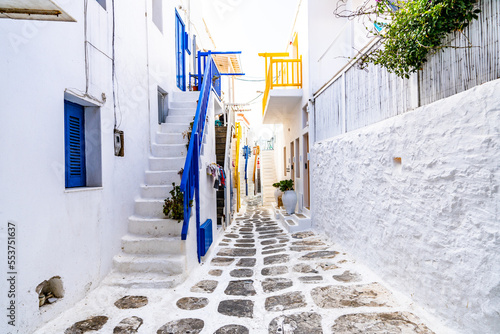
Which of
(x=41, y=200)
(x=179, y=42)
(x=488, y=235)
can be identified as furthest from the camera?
(x=179, y=42)

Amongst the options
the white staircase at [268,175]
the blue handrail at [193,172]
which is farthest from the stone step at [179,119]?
the white staircase at [268,175]

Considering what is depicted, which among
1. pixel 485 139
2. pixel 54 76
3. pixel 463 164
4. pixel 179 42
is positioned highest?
pixel 179 42

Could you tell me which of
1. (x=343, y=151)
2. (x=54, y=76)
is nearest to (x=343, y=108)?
(x=343, y=151)

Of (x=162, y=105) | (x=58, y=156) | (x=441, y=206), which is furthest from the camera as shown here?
(x=162, y=105)

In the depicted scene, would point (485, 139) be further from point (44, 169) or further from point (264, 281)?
point (44, 169)

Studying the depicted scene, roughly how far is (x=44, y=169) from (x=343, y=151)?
13.3 ft

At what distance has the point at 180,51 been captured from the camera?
744 centimetres

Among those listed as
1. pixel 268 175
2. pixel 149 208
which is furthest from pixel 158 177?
pixel 268 175

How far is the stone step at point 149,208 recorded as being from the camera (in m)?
4.05

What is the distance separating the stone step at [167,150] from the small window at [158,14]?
2.76 meters

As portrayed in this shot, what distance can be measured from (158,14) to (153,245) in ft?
16.3

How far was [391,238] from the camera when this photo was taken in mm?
3041

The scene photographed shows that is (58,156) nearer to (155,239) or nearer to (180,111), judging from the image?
(155,239)

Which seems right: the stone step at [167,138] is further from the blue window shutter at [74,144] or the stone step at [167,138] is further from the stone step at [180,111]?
the blue window shutter at [74,144]
